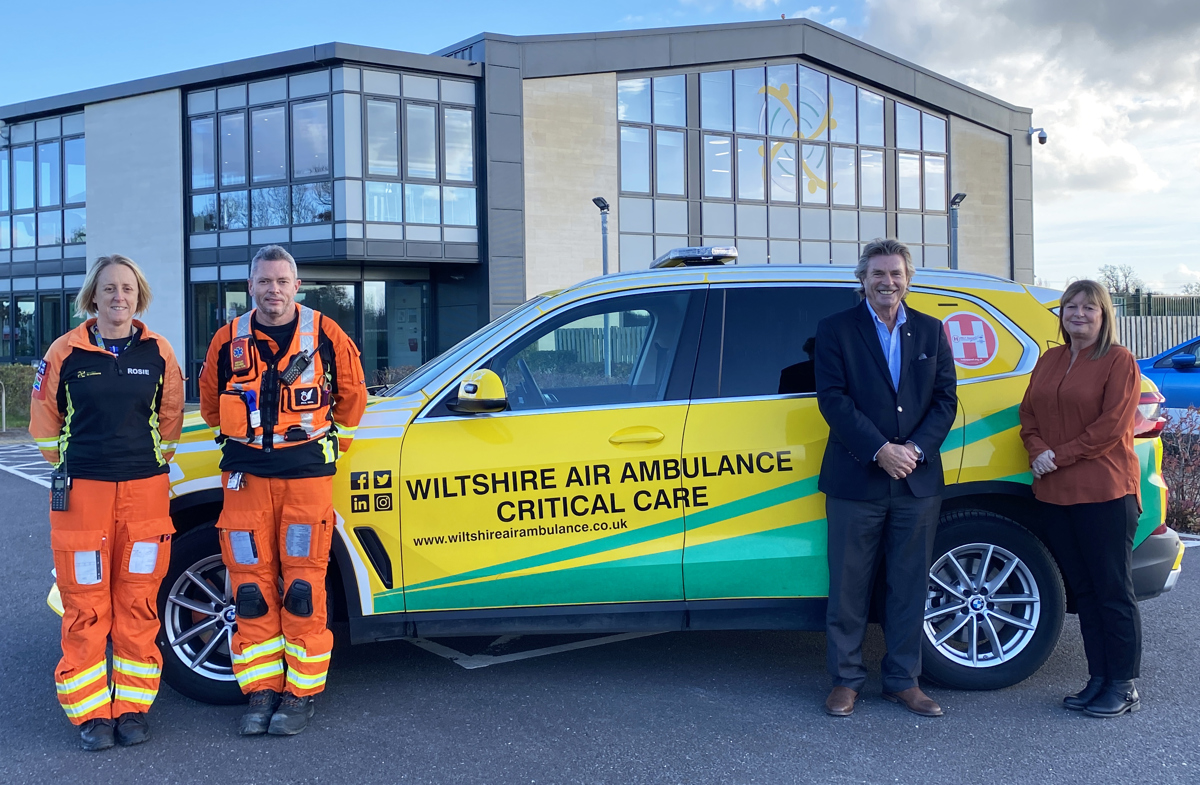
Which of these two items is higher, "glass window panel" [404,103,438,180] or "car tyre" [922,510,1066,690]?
"glass window panel" [404,103,438,180]

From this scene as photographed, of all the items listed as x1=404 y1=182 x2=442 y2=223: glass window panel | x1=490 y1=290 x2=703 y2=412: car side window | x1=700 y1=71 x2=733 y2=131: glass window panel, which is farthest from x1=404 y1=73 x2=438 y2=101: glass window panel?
x1=490 y1=290 x2=703 y2=412: car side window

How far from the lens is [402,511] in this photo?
4.32 metres

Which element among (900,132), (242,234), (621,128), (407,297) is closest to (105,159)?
(242,234)

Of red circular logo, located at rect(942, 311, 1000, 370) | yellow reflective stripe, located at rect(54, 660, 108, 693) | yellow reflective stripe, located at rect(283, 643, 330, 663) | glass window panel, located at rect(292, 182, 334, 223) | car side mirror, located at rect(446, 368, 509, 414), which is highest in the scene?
glass window panel, located at rect(292, 182, 334, 223)

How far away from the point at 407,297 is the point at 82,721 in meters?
22.8

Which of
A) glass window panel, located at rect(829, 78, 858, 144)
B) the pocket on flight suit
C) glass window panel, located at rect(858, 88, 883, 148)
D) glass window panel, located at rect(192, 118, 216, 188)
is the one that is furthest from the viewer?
glass window panel, located at rect(858, 88, 883, 148)

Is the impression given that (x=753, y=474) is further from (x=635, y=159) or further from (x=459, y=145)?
(x=635, y=159)

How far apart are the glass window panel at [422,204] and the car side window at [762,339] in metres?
20.5

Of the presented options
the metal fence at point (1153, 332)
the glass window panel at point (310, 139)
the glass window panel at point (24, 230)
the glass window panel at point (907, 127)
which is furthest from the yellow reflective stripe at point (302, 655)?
the glass window panel at point (907, 127)

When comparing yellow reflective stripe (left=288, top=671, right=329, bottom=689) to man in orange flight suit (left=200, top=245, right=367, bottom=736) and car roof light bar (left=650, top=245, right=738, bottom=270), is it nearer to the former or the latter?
man in orange flight suit (left=200, top=245, right=367, bottom=736)

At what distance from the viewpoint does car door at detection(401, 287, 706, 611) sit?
4.34 meters

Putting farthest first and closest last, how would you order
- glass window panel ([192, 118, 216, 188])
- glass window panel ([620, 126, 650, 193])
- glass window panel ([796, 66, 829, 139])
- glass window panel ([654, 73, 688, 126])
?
glass window panel ([796, 66, 829, 139]), glass window panel ([654, 73, 688, 126]), glass window panel ([620, 126, 650, 193]), glass window panel ([192, 118, 216, 188])

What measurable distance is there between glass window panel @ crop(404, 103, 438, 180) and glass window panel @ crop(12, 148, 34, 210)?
1158 cm

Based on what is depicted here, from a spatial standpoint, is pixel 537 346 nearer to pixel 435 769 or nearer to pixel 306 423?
pixel 306 423
